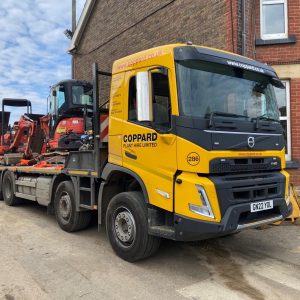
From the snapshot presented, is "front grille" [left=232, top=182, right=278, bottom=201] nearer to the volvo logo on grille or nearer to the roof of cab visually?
the volvo logo on grille

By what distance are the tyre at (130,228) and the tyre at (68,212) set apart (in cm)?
146

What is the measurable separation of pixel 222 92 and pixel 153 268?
258 centimetres

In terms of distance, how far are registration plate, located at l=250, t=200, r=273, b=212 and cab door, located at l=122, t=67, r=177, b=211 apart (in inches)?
42.2

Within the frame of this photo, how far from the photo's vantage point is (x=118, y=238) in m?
5.89

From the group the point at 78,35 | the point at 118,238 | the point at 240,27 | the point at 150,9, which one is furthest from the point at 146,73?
the point at 78,35

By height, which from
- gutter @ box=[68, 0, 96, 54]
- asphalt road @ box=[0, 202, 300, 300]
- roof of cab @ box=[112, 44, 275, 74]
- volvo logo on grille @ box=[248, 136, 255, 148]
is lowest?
asphalt road @ box=[0, 202, 300, 300]

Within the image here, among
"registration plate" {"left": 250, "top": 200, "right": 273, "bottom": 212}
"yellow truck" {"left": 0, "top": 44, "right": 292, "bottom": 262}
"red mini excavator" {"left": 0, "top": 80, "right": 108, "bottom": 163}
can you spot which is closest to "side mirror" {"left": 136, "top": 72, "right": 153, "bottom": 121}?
"yellow truck" {"left": 0, "top": 44, "right": 292, "bottom": 262}

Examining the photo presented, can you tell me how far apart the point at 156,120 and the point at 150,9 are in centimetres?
933

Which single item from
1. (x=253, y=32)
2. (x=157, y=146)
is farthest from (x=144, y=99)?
(x=253, y=32)

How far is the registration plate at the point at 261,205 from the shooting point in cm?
514

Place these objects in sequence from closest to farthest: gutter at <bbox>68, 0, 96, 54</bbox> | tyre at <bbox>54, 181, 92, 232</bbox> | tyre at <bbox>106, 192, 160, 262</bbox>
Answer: tyre at <bbox>106, 192, 160, 262</bbox> < tyre at <bbox>54, 181, 92, 232</bbox> < gutter at <bbox>68, 0, 96, 54</bbox>

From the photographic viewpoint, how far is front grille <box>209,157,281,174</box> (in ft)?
16.0

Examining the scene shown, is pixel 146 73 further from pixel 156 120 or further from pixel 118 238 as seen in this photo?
pixel 118 238

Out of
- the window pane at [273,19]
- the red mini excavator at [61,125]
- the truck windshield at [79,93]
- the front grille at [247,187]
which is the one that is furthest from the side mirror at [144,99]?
the window pane at [273,19]
